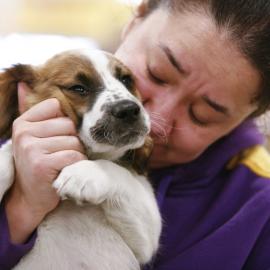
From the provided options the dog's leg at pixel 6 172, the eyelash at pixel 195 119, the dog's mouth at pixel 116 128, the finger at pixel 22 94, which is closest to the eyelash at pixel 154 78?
the eyelash at pixel 195 119

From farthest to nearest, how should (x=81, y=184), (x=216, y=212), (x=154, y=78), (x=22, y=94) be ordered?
(x=216, y=212)
(x=154, y=78)
(x=22, y=94)
(x=81, y=184)

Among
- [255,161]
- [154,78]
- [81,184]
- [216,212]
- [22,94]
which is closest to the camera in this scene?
[81,184]

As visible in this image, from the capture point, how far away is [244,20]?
1302mm

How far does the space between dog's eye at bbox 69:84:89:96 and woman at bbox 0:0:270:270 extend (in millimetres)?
75

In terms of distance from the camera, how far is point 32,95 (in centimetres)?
122

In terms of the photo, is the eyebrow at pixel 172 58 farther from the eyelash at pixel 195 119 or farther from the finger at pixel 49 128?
the finger at pixel 49 128

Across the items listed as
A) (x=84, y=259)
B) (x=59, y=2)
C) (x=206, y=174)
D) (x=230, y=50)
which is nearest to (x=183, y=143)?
(x=206, y=174)

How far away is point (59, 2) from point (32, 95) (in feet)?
8.33

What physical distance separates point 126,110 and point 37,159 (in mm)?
224

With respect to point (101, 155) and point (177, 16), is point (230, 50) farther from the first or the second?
point (101, 155)

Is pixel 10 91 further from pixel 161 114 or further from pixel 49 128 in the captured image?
pixel 161 114

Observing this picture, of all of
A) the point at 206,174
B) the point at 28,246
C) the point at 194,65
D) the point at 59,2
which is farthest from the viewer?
the point at 59,2

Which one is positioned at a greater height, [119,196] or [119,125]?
[119,125]

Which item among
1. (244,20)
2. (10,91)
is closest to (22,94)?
(10,91)
